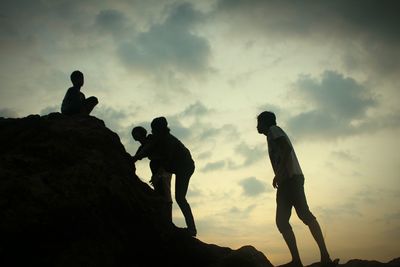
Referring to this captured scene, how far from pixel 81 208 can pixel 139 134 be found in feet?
11.3

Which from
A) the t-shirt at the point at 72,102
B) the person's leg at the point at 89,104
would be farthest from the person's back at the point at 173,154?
the t-shirt at the point at 72,102

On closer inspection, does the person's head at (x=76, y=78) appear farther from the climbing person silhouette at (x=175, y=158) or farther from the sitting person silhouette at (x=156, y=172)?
the climbing person silhouette at (x=175, y=158)

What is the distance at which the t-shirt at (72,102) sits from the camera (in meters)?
9.11

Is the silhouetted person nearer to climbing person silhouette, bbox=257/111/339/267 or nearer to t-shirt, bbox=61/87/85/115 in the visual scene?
t-shirt, bbox=61/87/85/115

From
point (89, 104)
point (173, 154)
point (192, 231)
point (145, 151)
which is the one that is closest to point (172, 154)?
point (173, 154)

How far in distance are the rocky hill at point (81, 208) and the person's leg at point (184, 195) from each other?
45 cm

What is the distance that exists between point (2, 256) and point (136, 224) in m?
2.57

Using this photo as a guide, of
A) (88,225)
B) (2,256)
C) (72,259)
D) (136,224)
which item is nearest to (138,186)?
(136,224)

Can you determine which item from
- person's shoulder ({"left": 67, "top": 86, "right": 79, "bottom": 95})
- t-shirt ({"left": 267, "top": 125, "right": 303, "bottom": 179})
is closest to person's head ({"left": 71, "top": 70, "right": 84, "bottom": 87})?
person's shoulder ({"left": 67, "top": 86, "right": 79, "bottom": 95})

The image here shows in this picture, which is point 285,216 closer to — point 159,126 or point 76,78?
point 159,126

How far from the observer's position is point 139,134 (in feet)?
32.0

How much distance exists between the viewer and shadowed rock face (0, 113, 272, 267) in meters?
6.00

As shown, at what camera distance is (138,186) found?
8.38 metres

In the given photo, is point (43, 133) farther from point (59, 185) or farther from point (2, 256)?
point (2, 256)
